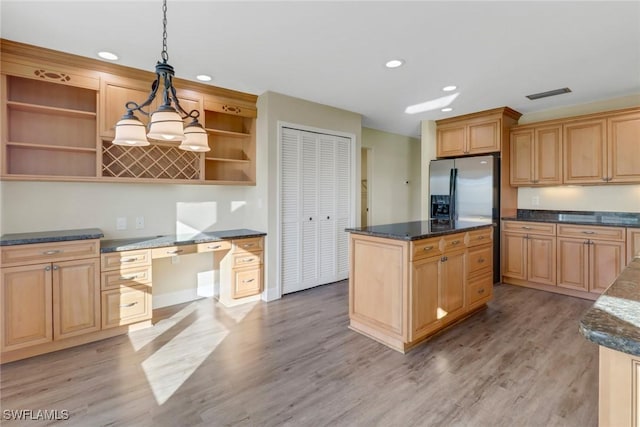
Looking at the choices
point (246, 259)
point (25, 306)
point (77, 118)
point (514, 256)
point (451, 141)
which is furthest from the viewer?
point (451, 141)

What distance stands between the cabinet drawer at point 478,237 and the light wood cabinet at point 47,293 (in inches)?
135

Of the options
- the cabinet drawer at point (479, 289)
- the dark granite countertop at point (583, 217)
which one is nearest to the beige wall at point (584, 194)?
the dark granite countertop at point (583, 217)

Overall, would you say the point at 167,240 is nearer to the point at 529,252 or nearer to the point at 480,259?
the point at 480,259

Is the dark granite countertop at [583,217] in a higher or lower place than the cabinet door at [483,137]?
lower

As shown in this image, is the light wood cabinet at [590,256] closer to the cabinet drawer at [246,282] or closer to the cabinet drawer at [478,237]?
the cabinet drawer at [478,237]

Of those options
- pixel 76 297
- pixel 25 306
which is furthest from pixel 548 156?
pixel 25 306

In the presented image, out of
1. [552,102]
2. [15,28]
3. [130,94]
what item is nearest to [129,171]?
[130,94]

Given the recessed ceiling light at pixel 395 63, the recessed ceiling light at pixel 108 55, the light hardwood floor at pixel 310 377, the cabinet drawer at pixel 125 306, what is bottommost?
the light hardwood floor at pixel 310 377

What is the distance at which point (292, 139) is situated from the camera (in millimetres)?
3941

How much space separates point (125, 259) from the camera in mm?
2812

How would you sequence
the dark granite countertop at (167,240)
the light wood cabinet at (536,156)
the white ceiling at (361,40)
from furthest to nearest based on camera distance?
the light wood cabinet at (536,156)
the dark granite countertop at (167,240)
the white ceiling at (361,40)

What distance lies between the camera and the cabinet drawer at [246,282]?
3555mm

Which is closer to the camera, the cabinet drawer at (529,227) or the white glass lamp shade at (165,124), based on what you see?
the white glass lamp shade at (165,124)

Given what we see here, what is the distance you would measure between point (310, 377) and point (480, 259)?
2.16 m
